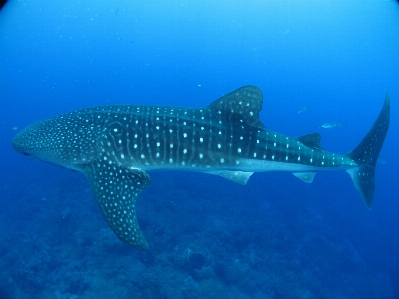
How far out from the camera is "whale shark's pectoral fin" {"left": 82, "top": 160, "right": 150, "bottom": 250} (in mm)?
4957

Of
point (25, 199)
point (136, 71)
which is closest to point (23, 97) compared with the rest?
point (136, 71)

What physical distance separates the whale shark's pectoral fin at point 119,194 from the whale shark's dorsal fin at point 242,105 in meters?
2.18

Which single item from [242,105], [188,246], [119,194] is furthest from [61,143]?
[188,246]

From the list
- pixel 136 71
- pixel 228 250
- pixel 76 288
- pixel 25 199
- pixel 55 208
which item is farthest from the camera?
pixel 136 71

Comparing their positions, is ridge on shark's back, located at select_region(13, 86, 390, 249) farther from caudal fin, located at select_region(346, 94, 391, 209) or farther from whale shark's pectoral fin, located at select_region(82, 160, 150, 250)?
caudal fin, located at select_region(346, 94, 391, 209)

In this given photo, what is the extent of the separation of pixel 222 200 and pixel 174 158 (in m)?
15.8

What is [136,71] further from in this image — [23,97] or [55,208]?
[55,208]

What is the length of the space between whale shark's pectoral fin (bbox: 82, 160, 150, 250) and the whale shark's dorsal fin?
7.16ft

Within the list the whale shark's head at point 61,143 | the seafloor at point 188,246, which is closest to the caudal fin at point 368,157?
the whale shark's head at point 61,143

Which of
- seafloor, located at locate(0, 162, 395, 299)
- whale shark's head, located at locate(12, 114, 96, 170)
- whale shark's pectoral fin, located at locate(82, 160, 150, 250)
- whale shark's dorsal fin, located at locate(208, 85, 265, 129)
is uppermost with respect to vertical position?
whale shark's dorsal fin, located at locate(208, 85, 265, 129)

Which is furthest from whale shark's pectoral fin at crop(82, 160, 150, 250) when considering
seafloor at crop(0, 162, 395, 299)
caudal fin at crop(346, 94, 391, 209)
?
seafloor at crop(0, 162, 395, 299)

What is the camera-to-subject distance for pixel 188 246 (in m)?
14.4

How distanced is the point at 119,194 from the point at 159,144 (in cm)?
128

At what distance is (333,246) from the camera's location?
20.9 meters
